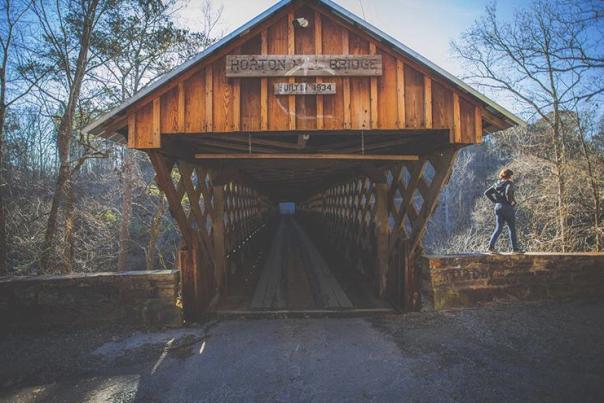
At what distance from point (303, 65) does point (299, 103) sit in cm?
50

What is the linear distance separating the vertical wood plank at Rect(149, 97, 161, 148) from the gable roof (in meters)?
0.16

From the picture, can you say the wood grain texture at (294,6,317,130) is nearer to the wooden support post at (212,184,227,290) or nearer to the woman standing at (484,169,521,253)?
the wooden support post at (212,184,227,290)

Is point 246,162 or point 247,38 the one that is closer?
point 247,38

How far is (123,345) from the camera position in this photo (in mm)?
3820

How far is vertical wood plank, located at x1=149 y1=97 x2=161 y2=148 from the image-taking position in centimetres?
379

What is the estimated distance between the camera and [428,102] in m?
3.90

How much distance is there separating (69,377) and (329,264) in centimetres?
654

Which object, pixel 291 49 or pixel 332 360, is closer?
pixel 332 360

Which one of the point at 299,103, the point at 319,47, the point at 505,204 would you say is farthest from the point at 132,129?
the point at 505,204

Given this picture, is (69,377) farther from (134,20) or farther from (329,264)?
(134,20)

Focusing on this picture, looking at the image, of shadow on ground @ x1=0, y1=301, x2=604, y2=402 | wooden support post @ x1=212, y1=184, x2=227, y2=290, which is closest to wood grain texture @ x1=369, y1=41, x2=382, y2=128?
shadow on ground @ x1=0, y1=301, x2=604, y2=402

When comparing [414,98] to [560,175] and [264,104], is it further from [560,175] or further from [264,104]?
[560,175]

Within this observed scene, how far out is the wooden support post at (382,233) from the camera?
556cm


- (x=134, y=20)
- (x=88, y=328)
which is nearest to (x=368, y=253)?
(x=88, y=328)
